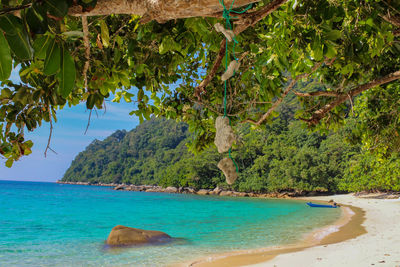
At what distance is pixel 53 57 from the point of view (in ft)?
2.76

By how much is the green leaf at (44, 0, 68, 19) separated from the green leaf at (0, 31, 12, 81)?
152 mm

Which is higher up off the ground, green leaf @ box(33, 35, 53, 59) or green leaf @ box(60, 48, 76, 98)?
green leaf @ box(33, 35, 53, 59)

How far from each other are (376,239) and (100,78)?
8729 mm

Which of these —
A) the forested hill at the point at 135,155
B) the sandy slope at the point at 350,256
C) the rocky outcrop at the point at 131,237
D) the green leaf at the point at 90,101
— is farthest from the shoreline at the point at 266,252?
the forested hill at the point at 135,155

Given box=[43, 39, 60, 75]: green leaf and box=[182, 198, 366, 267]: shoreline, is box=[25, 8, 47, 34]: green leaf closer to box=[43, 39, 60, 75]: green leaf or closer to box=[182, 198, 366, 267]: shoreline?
box=[43, 39, 60, 75]: green leaf

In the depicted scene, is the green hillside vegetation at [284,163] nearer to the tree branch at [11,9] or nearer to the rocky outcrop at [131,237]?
the rocky outcrop at [131,237]

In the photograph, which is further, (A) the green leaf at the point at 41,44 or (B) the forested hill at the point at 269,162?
(B) the forested hill at the point at 269,162

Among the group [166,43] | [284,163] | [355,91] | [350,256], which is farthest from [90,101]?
[284,163]

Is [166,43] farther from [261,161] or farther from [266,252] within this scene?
[261,161]

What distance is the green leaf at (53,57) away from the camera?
0.83m

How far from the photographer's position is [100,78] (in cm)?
171

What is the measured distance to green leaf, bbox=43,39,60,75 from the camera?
0.83 m

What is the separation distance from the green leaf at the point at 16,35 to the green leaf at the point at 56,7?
88mm

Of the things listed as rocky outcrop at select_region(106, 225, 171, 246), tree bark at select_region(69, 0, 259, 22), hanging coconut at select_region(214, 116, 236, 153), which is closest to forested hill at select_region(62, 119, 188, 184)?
rocky outcrop at select_region(106, 225, 171, 246)
